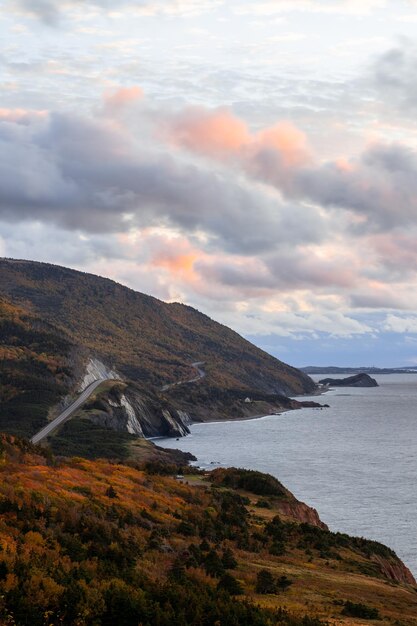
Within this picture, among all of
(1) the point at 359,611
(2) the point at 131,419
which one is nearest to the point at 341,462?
(2) the point at 131,419

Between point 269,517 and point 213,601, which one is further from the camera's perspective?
point 269,517

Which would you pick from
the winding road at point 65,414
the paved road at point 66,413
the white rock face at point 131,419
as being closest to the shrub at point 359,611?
the winding road at point 65,414

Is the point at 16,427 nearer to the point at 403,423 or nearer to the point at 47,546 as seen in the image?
the point at 47,546

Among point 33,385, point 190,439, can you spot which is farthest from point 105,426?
point 190,439

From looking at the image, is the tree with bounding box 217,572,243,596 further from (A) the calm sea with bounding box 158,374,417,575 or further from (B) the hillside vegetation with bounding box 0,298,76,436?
(B) the hillside vegetation with bounding box 0,298,76,436

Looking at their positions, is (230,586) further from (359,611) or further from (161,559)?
(359,611)

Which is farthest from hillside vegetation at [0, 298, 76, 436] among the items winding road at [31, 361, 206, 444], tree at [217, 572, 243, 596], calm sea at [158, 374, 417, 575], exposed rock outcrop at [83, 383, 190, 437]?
tree at [217, 572, 243, 596]
